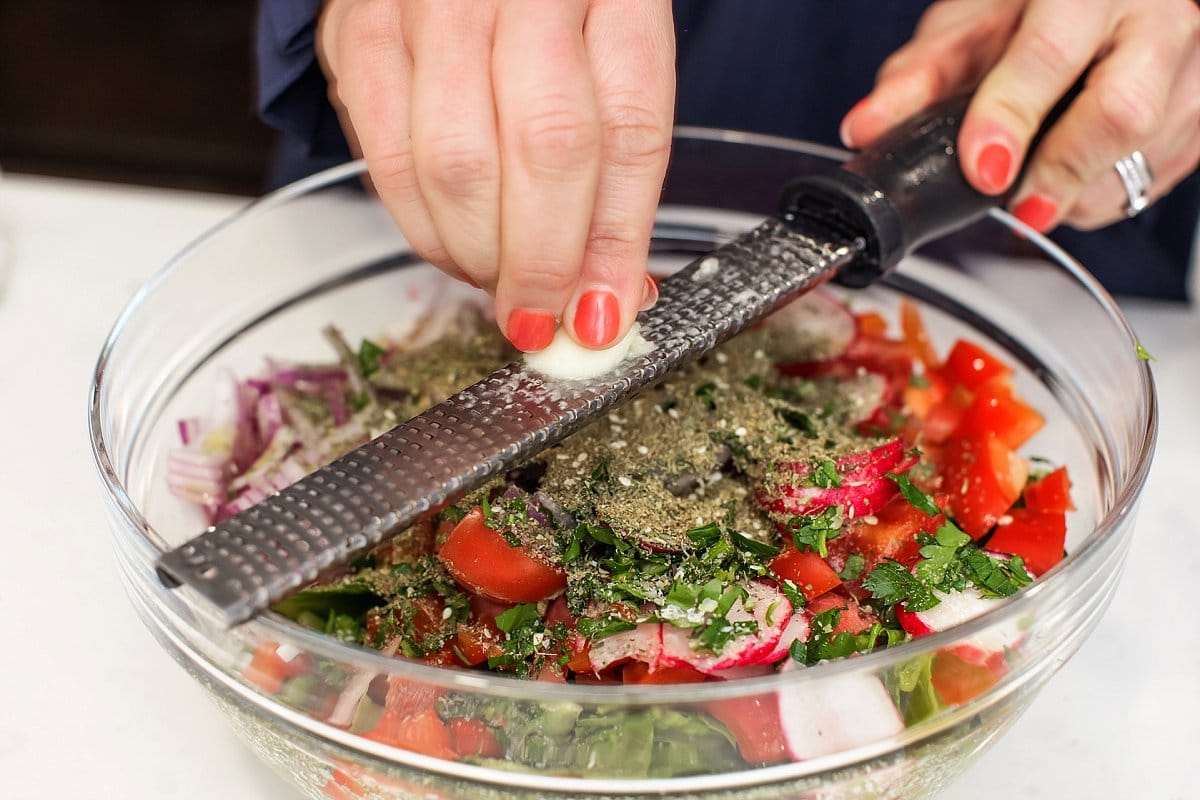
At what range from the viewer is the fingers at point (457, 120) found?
95cm

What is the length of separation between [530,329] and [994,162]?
0.71 meters

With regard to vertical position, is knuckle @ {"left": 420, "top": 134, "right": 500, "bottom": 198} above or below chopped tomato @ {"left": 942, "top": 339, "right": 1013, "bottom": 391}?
above

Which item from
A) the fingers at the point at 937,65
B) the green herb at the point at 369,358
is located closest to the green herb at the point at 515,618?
the green herb at the point at 369,358

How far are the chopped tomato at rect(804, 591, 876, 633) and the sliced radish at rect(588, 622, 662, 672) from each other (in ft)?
0.57

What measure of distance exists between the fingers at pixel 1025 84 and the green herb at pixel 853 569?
56 cm

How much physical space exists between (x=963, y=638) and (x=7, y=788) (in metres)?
1.04

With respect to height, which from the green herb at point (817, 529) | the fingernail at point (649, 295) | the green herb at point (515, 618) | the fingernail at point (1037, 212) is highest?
the fingernail at point (649, 295)

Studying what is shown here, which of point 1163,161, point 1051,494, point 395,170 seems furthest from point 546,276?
point 1163,161

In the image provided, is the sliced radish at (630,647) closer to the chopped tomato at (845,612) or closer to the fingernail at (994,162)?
the chopped tomato at (845,612)

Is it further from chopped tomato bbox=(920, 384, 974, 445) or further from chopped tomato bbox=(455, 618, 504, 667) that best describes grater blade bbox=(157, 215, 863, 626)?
chopped tomato bbox=(920, 384, 974, 445)

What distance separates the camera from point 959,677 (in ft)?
3.21

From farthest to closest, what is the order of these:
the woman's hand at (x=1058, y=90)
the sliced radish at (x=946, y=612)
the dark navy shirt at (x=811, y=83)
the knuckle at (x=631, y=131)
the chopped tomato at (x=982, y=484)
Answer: the dark navy shirt at (x=811, y=83) → the woman's hand at (x=1058, y=90) → the chopped tomato at (x=982, y=484) → the sliced radish at (x=946, y=612) → the knuckle at (x=631, y=131)

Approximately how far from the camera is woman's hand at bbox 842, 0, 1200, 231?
1438 mm

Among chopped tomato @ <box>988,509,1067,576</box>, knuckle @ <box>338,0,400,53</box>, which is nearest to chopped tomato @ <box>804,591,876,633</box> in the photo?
chopped tomato @ <box>988,509,1067,576</box>
